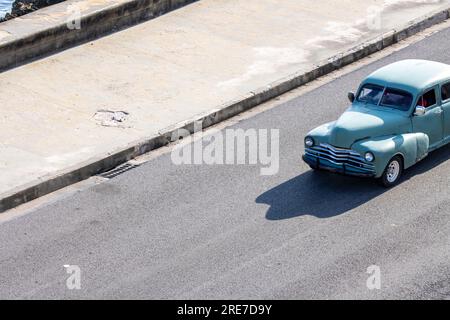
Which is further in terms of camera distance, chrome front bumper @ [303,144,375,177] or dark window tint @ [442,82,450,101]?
dark window tint @ [442,82,450,101]

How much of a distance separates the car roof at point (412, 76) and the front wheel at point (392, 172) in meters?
1.29

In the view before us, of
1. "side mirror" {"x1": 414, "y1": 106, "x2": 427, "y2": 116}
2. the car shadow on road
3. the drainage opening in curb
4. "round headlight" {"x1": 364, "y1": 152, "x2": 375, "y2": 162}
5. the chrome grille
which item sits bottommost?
the drainage opening in curb

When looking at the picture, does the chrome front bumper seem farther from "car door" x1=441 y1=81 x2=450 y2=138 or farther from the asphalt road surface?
"car door" x1=441 y1=81 x2=450 y2=138

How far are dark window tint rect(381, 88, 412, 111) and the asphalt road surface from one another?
1.07 metres

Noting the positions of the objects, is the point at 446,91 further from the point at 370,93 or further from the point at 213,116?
the point at 213,116

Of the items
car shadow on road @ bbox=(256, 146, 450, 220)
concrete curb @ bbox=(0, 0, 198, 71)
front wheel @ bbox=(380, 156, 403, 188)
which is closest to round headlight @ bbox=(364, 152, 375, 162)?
front wheel @ bbox=(380, 156, 403, 188)

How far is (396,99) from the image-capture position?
18984 mm

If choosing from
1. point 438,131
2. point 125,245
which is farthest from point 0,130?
point 438,131

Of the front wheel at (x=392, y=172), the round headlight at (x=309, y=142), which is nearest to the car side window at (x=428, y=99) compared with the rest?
the front wheel at (x=392, y=172)

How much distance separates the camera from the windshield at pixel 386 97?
62.0ft

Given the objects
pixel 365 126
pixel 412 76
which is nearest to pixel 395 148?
pixel 365 126

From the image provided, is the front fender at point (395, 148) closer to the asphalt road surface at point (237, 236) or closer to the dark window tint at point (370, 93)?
the asphalt road surface at point (237, 236)

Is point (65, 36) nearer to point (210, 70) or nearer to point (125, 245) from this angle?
point (210, 70)

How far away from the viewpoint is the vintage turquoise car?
18.2 meters
